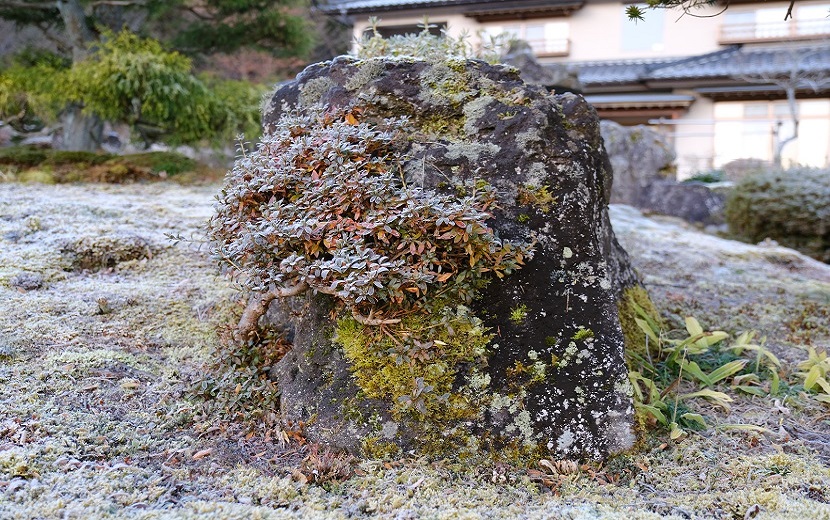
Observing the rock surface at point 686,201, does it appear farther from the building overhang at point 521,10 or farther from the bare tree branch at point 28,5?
the bare tree branch at point 28,5

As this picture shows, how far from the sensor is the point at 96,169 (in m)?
7.23

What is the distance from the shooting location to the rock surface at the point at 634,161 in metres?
10.3

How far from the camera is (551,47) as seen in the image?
17547 mm

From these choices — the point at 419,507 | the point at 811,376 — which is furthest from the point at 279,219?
the point at 811,376

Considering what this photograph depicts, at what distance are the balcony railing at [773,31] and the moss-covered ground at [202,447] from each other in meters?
15.3

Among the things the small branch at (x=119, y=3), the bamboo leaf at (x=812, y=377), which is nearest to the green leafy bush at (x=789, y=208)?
the bamboo leaf at (x=812, y=377)

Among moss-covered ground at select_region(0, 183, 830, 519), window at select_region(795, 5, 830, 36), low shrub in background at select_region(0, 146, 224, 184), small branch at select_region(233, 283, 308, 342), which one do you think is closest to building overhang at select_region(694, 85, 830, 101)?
window at select_region(795, 5, 830, 36)

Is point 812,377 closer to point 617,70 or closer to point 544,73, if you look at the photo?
point 544,73

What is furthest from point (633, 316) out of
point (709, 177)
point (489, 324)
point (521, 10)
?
point (521, 10)

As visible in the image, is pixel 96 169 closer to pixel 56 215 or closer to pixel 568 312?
pixel 56 215

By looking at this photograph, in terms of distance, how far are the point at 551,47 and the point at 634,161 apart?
8166 millimetres

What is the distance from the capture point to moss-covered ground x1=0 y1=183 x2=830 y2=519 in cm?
202

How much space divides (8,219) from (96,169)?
2.86 metres

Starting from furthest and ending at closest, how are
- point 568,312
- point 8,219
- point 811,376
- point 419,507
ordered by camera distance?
point 8,219, point 811,376, point 568,312, point 419,507
